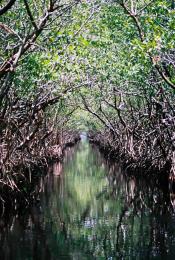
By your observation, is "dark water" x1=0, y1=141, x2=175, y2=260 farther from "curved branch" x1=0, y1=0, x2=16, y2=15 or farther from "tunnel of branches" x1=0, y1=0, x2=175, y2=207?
"curved branch" x1=0, y1=0, x2=16, y2=15

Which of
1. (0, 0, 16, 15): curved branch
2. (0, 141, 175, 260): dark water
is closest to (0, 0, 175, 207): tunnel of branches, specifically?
(0, 141, 175, 260): dark water

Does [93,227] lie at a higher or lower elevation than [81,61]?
lower

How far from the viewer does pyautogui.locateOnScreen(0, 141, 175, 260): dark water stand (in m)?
9.71

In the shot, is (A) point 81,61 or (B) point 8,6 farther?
(A) point 81,61

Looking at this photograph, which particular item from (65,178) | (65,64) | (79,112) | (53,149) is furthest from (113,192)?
(79,112)

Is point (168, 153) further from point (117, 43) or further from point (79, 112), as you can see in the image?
point (79, 112)

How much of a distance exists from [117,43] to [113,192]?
6.10m

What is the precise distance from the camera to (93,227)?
12.0 metres

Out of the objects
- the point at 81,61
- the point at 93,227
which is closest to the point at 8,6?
the point at 93,227

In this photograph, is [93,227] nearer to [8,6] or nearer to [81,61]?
[81,61]

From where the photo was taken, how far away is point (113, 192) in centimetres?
1914

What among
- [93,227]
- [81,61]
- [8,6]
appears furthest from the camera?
[81,61]

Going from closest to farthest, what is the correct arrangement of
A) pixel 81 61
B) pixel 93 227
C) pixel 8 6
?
pixel 8 6 < pixel 93 227 < pixel 81 61

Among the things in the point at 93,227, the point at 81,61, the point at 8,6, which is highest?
the point at 81,61
